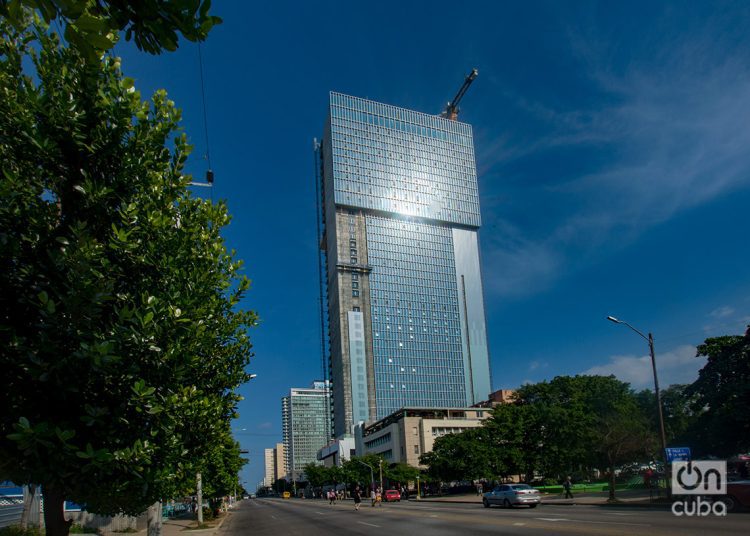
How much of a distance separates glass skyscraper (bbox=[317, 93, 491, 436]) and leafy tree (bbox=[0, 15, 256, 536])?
543 ft

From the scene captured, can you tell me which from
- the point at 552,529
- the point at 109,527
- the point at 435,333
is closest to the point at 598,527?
the point at 552,529

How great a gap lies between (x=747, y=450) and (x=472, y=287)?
148 m

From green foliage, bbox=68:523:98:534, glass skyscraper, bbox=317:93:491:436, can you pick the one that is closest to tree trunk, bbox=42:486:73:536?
green foliage, bbox=68:523:98:534

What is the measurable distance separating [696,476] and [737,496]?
22.8 feet

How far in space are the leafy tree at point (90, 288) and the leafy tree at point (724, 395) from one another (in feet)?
142

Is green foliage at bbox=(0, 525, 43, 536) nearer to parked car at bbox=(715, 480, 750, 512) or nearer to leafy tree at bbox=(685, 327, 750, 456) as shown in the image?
parked car at bbox=(715, 480, 750, 512)

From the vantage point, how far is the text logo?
87.8ft

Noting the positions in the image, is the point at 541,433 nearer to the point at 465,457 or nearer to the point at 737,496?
the point at 465,457

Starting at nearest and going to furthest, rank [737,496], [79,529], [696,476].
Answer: [737,496]
[79,529]
[696,476]

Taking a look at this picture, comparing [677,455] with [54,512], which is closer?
[54,512]

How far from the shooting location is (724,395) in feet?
138

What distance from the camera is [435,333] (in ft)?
593

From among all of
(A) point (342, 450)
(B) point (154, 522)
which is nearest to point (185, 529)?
(B) point (154, 522)

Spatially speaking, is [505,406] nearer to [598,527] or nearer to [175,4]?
[598,527]
